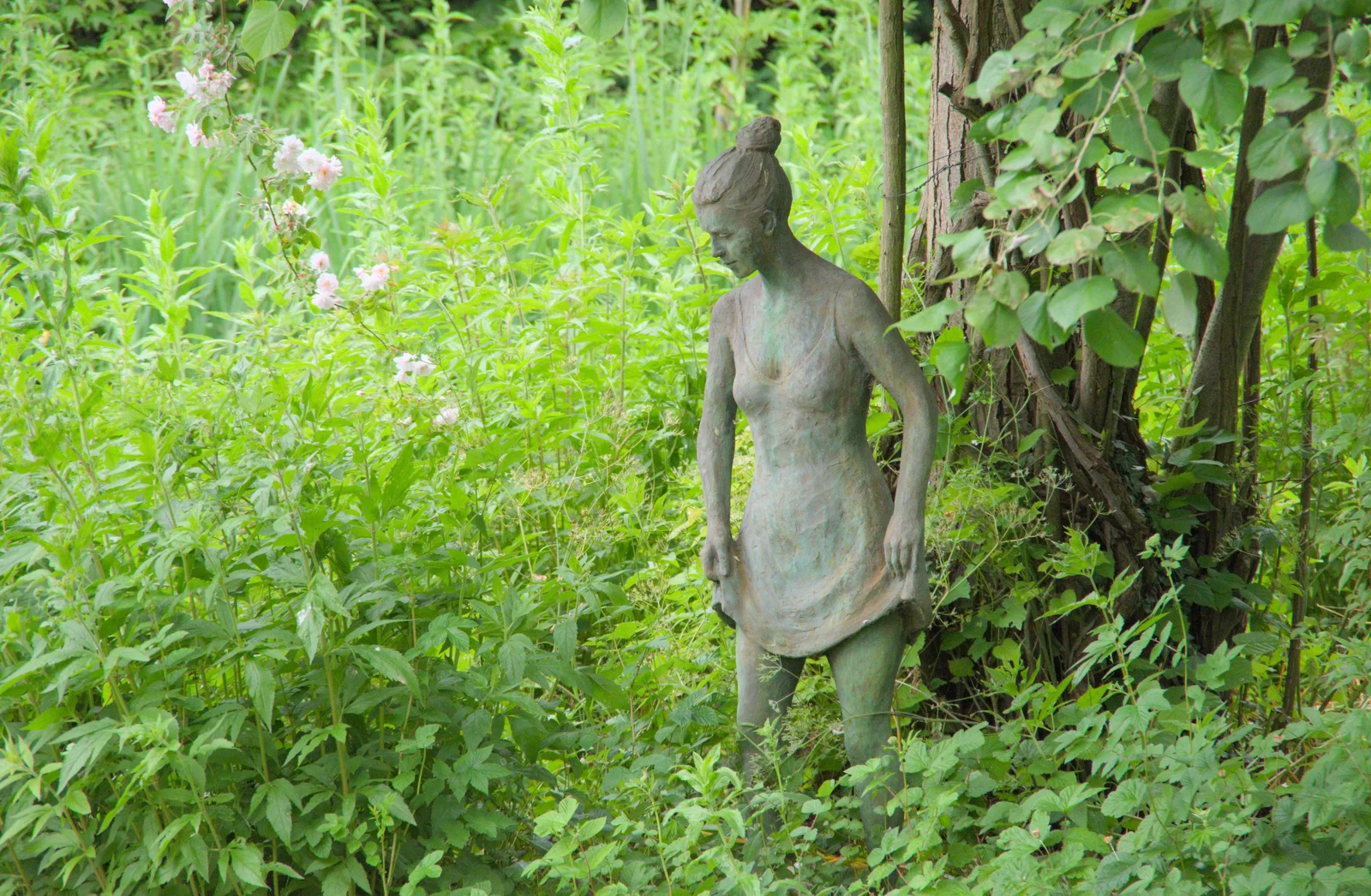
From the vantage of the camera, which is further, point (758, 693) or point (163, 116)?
point (163, 116)

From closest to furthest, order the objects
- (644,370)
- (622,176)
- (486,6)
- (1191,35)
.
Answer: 1. (1191,35)
2. (644,370)
3. (622,176)
4. (486,6)

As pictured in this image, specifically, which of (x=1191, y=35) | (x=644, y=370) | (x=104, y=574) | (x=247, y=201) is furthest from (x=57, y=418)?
(x=1191, y=35)

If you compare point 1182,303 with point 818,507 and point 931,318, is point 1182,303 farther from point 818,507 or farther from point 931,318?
point 818,507

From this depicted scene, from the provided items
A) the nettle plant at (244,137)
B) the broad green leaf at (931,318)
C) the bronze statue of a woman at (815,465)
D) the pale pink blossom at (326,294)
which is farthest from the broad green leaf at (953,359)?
the pale pink blossom at (326,294)

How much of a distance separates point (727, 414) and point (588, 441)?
3.44 feet

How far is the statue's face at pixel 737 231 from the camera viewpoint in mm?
2002

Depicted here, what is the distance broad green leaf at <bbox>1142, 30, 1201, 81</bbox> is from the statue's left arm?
69cm

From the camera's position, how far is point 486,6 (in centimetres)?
843

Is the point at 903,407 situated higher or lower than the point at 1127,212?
lower

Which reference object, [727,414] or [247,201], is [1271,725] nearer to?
[727,414]

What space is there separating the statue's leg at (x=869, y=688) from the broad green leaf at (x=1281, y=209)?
976 millimetres

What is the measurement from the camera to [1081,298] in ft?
4.37

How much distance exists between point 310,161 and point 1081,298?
1954 millimetres

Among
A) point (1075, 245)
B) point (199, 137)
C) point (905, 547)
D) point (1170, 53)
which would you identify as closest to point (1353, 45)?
point (1170, 53)
